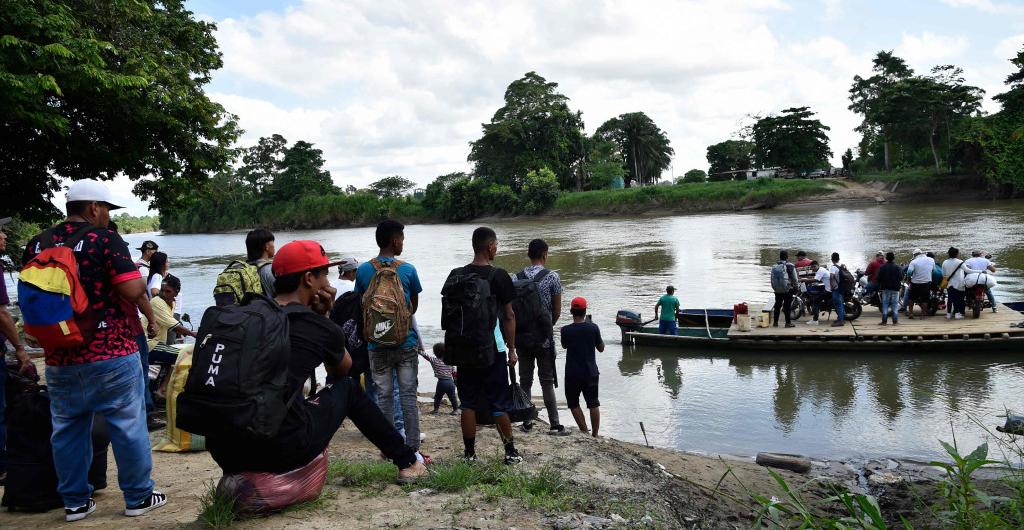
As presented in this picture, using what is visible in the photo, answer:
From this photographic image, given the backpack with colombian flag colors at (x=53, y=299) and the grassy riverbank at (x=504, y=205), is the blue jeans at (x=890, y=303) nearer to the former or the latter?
the backpack with colombian flag colors at (x=53, y=299)

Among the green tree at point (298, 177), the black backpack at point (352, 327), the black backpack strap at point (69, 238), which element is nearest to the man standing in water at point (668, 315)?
the black backpack at point (352, 327)

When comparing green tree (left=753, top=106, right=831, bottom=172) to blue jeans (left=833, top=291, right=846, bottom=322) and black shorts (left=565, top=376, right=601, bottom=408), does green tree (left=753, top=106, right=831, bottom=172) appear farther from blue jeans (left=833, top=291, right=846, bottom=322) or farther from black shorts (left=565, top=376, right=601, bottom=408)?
black shorts (left=565, top=376, right=601, bottom=408)

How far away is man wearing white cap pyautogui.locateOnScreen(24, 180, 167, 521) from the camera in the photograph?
359cm

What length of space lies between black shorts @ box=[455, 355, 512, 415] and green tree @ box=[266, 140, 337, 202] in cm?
9515

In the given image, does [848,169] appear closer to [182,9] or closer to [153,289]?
[182,9]

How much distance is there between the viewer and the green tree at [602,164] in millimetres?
79000

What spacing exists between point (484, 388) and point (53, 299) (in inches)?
104

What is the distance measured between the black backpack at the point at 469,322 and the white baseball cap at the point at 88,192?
207cm

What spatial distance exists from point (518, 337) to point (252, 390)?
12.4 feet

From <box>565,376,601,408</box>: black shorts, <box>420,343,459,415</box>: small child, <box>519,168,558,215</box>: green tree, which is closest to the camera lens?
<box>565,376,601,408</box>: black shorts

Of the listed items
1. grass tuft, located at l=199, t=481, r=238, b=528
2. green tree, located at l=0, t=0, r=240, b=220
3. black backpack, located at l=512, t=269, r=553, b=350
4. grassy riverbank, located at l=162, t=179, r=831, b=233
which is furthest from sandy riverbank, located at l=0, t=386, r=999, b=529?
grassy riverbank, located at l=162, t=179, r=831, b=233

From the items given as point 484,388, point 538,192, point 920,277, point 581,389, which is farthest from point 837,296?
point 538,192

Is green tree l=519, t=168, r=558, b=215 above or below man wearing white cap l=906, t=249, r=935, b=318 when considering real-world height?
above

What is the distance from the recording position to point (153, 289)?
7.21 meters
